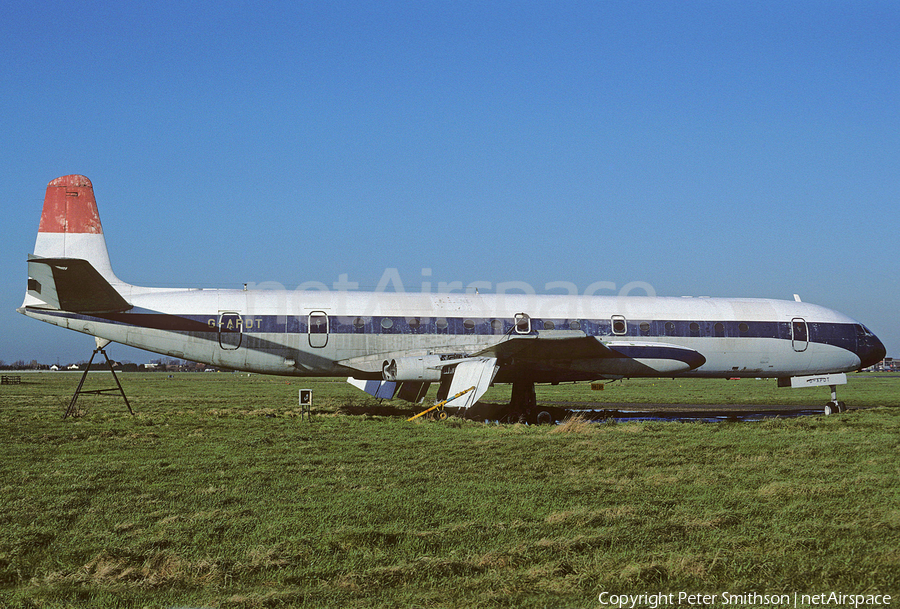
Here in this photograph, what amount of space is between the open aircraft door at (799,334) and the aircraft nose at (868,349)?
7.99ft

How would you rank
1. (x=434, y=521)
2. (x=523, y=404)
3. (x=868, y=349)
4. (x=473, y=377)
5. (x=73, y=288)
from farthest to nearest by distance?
1. (x=868, y=349)
2. (x=523, y=404)
3. (x=473, y=377)
4. (x=73, y=288)
5. (x=434, y=521)

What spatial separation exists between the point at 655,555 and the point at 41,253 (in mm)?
21132

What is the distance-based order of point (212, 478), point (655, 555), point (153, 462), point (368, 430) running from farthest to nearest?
point (368, 430), point (153, 462), point (212, 478), point (655, 555)

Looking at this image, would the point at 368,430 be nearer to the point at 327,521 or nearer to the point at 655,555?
the point at 327,521

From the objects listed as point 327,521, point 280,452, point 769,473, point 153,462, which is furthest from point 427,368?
point 327,521

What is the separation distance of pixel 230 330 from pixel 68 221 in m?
6.32

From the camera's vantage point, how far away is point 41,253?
68.8 ft

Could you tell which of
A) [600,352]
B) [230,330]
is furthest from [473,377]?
[230,330]

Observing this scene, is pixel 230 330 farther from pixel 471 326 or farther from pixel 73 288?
pixel 471 326

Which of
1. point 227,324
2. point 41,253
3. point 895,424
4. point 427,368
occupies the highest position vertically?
point 41,253

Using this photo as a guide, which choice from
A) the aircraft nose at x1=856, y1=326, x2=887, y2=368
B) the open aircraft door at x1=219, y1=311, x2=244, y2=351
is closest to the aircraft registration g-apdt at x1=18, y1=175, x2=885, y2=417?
the open aircraft door at x1=219, y1=311, x2=244, y2=351

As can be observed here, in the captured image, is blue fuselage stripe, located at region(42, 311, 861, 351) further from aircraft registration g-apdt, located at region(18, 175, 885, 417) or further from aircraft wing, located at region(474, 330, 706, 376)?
aircraft wing, located at region(474, 330, 706, 376)

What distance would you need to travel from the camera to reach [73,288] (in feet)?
63.2

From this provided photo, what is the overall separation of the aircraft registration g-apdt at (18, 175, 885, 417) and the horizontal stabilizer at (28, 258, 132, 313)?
0.17 feet
